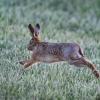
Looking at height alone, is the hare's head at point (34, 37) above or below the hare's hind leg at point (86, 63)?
above

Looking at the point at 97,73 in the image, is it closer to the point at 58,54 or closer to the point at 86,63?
the point at 86,63

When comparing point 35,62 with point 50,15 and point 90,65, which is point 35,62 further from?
point 50,15

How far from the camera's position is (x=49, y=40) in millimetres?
12672

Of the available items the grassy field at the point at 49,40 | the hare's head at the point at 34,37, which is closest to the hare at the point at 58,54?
the hare's head at the point at 34,37

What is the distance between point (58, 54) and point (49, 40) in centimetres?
327

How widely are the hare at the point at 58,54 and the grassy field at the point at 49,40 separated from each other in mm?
158

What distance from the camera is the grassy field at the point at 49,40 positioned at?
27.1 feet

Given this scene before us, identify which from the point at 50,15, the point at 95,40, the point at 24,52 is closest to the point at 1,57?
the point at 24,52

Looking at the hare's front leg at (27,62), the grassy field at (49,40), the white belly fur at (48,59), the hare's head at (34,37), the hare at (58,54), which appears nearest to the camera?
the grassy field at (49,40)

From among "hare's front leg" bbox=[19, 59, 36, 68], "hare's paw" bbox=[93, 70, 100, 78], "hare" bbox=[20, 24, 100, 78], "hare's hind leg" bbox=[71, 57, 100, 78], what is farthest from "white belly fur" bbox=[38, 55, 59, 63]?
"hare's paw" bbox=[93, 70, 100, 78]

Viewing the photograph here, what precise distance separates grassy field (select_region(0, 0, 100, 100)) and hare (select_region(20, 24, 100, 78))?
0.16m

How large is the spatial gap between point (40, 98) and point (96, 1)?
524 inches

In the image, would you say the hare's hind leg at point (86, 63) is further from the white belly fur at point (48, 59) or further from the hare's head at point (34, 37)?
the hare's head at point (34, 37)

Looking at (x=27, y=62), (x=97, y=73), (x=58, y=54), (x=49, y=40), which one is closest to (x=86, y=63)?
(x=97, y=73)
